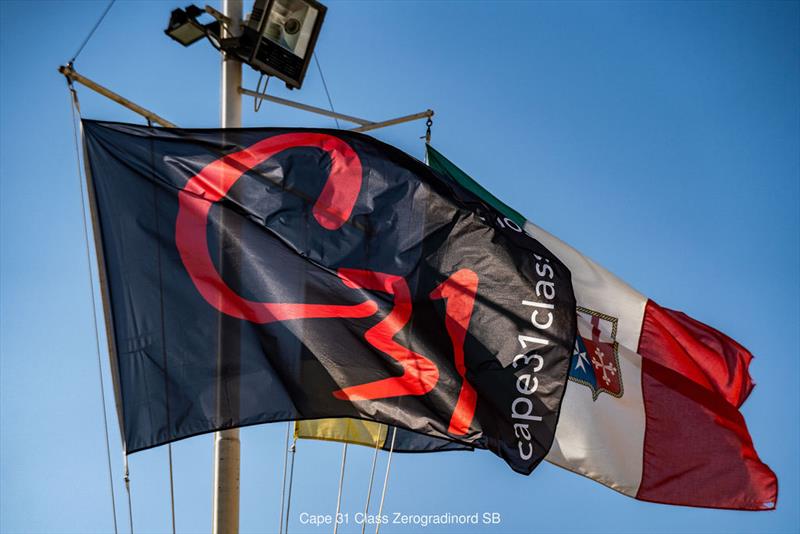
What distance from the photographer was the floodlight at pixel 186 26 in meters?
11.7

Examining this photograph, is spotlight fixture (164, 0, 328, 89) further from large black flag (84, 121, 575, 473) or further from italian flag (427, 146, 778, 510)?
italian flag (427, 146, 778, 510)

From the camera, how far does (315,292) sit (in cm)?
1039

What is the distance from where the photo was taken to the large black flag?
9664 millimetres

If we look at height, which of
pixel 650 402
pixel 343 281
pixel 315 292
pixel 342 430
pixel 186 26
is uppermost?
pixel 186 26

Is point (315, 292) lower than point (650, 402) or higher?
higher

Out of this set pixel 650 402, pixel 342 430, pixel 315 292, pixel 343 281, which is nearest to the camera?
pixel 315 292

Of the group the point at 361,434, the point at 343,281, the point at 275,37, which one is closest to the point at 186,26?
the point at 275,37

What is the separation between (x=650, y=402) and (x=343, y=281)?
15.2ft

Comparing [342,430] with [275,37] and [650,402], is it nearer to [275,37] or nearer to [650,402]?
[650,402]

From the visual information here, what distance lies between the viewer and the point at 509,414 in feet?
34.6

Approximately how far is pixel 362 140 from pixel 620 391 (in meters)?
4.44

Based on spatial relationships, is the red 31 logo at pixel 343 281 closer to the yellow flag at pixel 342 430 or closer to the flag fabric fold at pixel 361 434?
the flag fabric fold at pixel 361 434

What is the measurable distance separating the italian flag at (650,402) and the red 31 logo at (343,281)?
2.07m

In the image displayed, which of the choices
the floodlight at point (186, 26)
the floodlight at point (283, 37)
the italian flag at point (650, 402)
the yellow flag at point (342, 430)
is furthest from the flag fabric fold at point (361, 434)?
the floodlight at point (186, 26)
